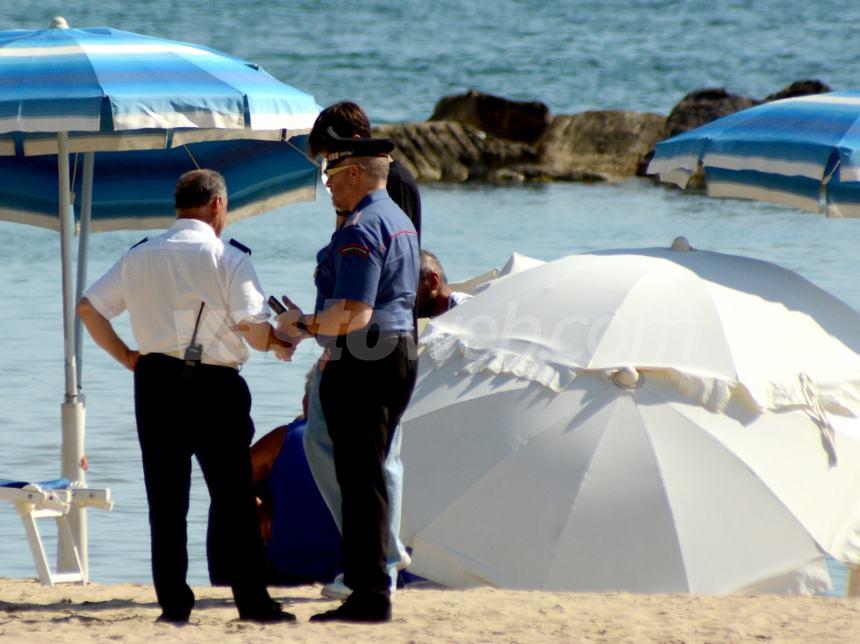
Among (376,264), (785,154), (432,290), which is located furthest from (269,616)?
(785,154)

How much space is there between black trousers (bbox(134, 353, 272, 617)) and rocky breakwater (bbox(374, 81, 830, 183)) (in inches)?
993

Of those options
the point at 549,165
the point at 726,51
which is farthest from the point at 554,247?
the point at 726,51

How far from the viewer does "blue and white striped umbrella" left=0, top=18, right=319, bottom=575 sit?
17.6 feet

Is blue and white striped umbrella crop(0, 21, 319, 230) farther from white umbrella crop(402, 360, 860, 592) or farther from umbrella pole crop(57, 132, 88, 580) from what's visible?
white umbrella crop(402, 360, 860, 592)

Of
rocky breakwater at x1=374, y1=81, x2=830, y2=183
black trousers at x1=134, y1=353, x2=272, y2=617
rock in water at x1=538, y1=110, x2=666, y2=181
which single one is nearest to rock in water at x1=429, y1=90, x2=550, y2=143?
rocky breakwater at x1=374, y1=81, x2=830, y2=183

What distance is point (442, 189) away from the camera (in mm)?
28797

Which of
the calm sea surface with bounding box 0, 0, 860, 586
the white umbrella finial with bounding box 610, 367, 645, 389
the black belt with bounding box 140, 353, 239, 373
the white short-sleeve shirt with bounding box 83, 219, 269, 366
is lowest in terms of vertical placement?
the calm sea surface with bounding box 0, 0, 860, 586

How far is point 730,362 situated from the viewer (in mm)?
6090

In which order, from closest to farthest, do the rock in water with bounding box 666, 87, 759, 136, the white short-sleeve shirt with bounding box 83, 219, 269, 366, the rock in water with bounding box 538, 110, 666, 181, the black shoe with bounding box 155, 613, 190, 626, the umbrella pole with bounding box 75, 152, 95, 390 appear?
the white short-sleeve shirt with bounding box 83, 219, 269, 366
the black shoe with bounding box 155, 613, 190, 626
the umbrella pole with bounding box 75, 152, 95, 390
the rock in water with bounding box 666, 87, 759, 136
the rock in water with bounding box 538, 110, 666, 181

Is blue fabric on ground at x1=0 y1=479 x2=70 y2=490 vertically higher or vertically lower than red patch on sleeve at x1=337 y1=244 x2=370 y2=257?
lower

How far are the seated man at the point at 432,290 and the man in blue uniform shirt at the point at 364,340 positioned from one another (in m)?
1.65

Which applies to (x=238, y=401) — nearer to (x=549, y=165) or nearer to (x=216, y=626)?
(x=216, y=626)

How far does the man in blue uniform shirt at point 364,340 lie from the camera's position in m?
4.32

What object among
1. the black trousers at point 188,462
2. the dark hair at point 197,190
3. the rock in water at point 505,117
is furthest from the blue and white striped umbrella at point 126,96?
the rock in water at point 505,117
